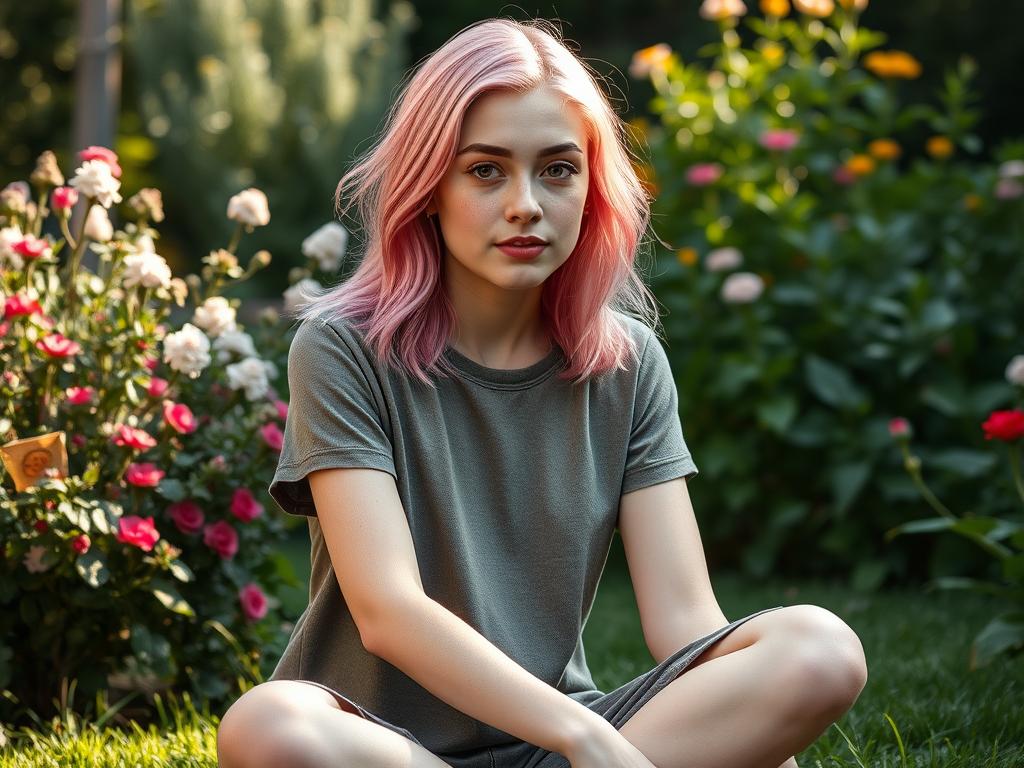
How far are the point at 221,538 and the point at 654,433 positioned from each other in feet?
2.92

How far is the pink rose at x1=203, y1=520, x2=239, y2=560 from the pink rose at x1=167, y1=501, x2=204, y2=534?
28 mm

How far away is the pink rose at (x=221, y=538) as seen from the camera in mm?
2434

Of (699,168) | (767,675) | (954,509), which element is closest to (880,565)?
(954,509)

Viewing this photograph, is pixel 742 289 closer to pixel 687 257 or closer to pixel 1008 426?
pixel 687 257

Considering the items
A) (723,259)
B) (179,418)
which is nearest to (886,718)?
(179,418)

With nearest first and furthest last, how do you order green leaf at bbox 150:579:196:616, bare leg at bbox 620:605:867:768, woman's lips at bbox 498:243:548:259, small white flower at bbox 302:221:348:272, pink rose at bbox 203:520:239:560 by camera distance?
1. bare leg at bbox 620:605:867:768
2. woman's lips at bbox 498:243:548:259
3. green leaf at bbox 150:579:196:616
4. pink rose at bbox 203:520:239:560
5. small white flower at bbox 302:221:348:272

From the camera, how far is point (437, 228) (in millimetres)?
2014

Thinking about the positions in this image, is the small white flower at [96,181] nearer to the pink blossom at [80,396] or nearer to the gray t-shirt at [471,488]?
the pink blossom at [80,396]

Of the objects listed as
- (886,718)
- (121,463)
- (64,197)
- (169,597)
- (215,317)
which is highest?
(64,197)

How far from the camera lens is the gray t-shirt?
1827 millimetres

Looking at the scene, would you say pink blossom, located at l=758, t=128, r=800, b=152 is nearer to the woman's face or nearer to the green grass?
the green grass

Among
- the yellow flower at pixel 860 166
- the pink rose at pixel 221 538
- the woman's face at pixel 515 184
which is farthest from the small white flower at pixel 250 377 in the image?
the yellow flower at pixel 860 166

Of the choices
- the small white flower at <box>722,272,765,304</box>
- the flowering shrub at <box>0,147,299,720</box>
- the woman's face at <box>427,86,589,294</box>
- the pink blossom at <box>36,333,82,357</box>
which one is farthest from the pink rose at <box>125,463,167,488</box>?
the small white flower at <box>722,272,765,304</box>

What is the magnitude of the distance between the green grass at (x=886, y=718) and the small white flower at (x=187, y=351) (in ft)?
2.03
